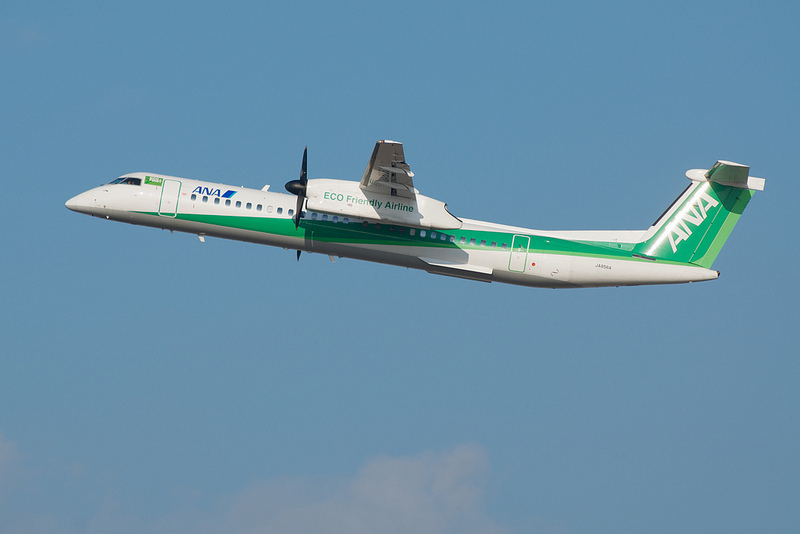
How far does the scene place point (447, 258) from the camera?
31.5 m

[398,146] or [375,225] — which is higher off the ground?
[398,146]

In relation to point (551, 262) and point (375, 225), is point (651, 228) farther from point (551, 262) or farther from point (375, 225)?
point (375, 225)

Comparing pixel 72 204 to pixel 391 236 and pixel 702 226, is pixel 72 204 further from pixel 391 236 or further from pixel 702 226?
pixel 702 226

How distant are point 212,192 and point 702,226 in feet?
54.8

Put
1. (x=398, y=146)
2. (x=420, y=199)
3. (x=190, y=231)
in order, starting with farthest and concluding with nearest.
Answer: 1. (x=190, y=231)
2. (x=420, y=199)
3. (x=398, y=146)

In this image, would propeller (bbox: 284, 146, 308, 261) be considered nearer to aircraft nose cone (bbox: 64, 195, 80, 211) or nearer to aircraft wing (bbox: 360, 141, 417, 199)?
aircraft wing (bbox: 360, 141, 417, 199)

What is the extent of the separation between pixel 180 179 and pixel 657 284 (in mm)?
16750

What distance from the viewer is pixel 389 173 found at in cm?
2961

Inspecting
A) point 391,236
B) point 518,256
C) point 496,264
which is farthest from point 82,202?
point 518,256

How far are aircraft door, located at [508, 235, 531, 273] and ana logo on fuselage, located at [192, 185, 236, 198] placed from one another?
9606 mm


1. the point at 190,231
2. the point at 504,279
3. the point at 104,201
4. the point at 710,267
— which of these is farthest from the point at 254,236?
the point at 710,267

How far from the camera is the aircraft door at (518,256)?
104 ft

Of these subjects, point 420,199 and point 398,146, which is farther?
point 420,199

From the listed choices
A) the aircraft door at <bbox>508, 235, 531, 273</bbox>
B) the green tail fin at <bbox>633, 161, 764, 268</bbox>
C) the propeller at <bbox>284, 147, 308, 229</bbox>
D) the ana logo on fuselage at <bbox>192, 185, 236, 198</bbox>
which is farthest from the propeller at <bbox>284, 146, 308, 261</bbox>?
the green tail fin at <bbox>633, 161, 764, 268</bbox>
